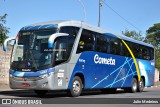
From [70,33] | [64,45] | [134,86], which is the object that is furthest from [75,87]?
[134,86]

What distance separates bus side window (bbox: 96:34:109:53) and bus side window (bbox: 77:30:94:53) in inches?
28.4

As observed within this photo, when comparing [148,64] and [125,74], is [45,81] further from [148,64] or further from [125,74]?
[148,64]

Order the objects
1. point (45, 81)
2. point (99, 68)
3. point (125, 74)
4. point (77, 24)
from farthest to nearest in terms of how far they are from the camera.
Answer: point (125, 74) < point (99, 68) < point (77, 24) < point (45, 81)

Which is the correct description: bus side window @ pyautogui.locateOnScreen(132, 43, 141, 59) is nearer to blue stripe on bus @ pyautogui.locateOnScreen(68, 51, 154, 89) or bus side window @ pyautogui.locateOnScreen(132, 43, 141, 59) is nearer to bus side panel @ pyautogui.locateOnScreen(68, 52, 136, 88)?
blue stripe on bus @ pyautogui.locateOnScreen(68, 51, 154, 89)

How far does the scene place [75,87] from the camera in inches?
655

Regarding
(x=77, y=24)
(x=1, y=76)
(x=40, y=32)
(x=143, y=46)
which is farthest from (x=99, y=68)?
(x=1, y=76)

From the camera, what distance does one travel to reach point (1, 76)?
25.6 m

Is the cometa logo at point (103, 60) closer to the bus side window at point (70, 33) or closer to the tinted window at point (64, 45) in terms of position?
the bus side window at point (70, 33)

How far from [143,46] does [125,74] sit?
413cm

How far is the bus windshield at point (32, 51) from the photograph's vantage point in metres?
15.2

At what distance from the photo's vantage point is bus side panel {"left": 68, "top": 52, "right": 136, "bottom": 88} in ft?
57.3

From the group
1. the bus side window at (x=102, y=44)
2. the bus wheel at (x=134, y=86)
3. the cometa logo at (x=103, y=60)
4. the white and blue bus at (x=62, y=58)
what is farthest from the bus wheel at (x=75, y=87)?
the bus wheel at (x=134, y=86)

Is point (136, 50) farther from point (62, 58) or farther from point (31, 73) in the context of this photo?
point (31, 73)

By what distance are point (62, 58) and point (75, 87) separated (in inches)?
67.7
